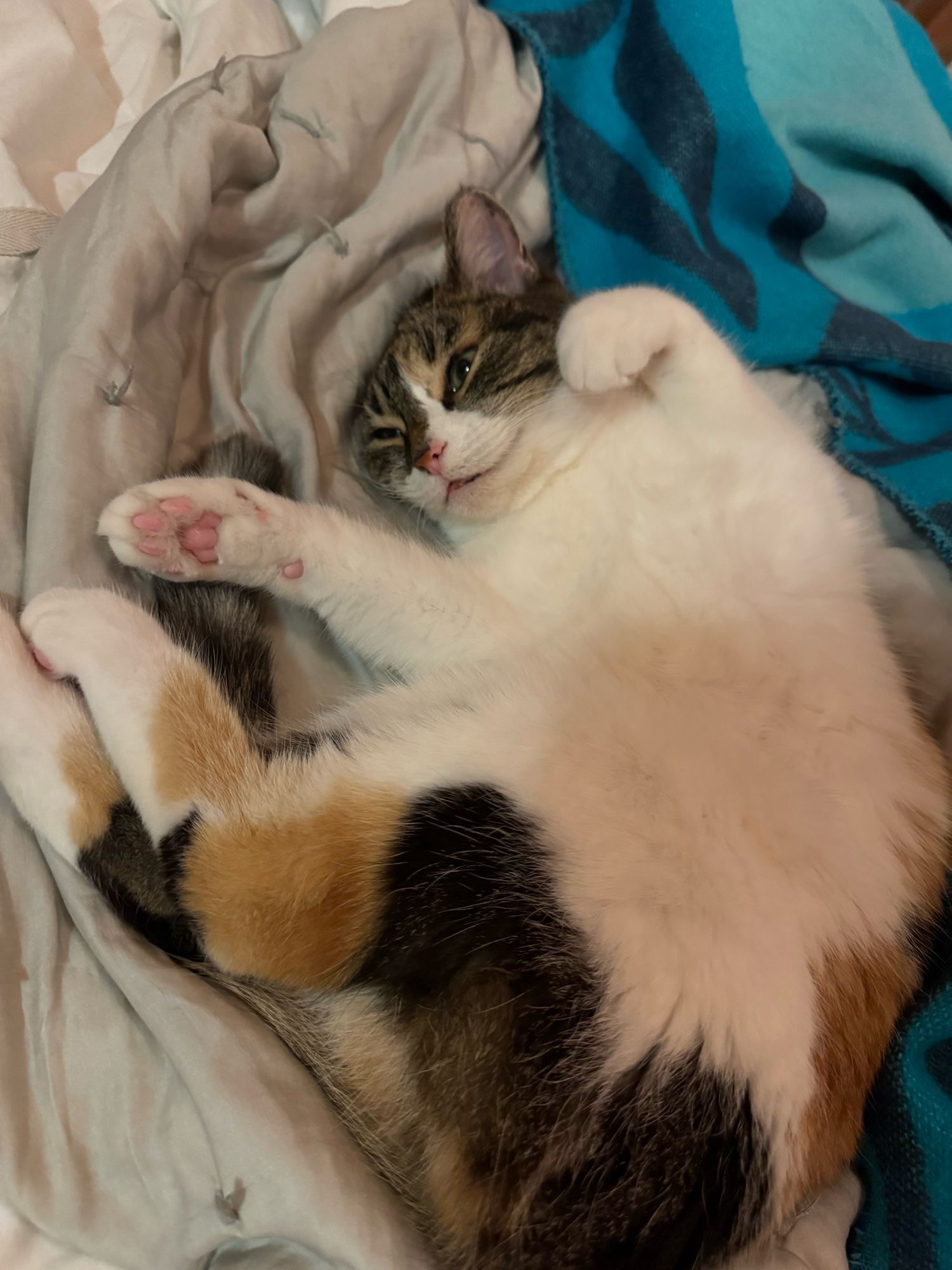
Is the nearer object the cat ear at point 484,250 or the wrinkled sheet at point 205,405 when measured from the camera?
the wrinkled sheet at point 205,405

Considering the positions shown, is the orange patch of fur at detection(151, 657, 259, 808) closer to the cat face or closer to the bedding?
the bedding

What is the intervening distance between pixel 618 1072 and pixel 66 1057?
2.06 ft

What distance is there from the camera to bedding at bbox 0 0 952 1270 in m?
0.88

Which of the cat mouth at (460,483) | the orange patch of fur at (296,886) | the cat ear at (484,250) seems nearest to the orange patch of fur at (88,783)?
the orange patch of fur at (296,886)

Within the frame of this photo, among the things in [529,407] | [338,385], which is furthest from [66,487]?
[529,407]

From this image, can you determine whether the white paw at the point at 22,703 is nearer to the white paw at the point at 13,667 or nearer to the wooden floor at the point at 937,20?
the white paw at the point at 13,667

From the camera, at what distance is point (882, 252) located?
1549mm

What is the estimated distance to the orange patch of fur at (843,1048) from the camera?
85 centimetres

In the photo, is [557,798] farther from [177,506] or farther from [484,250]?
[484,250]

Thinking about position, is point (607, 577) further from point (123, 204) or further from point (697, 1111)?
point (123, 204)

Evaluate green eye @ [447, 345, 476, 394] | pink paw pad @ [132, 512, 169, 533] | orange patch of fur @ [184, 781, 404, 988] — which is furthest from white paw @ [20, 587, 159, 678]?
green eye @ [447, 345, 476, 394]

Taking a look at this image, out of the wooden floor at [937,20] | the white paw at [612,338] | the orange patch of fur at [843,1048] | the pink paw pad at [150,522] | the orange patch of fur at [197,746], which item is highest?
the wooden floor at [937,20]

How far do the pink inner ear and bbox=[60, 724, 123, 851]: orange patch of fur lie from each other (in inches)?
38.0

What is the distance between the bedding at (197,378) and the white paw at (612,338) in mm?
462
